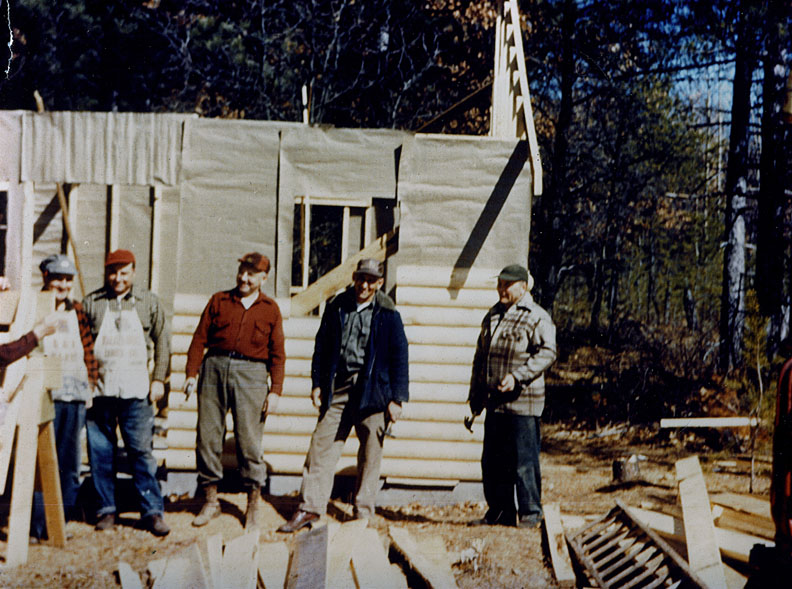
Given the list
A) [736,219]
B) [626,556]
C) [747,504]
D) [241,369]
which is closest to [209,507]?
[241,369]

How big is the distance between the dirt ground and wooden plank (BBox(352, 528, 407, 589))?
1.59 feet

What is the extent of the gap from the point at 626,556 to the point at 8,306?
180 inches

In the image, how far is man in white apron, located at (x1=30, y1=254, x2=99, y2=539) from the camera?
6.29 meters

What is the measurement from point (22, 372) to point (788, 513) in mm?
4755

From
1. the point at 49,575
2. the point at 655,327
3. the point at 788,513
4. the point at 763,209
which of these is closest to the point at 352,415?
the point at 49,575

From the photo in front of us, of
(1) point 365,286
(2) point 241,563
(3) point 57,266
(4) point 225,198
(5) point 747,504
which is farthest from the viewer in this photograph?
(4) point 225,198

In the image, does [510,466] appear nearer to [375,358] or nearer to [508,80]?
[375,358]

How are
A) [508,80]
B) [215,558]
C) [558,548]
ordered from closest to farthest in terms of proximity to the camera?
1. [215,558]
2. [558,548]
3. [508,80]

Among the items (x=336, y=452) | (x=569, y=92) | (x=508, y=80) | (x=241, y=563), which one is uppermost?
(x=569, y=92)

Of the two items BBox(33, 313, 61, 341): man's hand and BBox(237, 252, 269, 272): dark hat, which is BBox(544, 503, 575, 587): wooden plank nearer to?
BBox(237, 252, 269, 272): dark hat

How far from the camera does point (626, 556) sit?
6.15 metres

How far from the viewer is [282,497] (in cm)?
775

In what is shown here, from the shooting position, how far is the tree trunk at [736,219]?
1273cm

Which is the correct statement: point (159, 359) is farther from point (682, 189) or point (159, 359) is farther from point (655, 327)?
point (682, 189)
